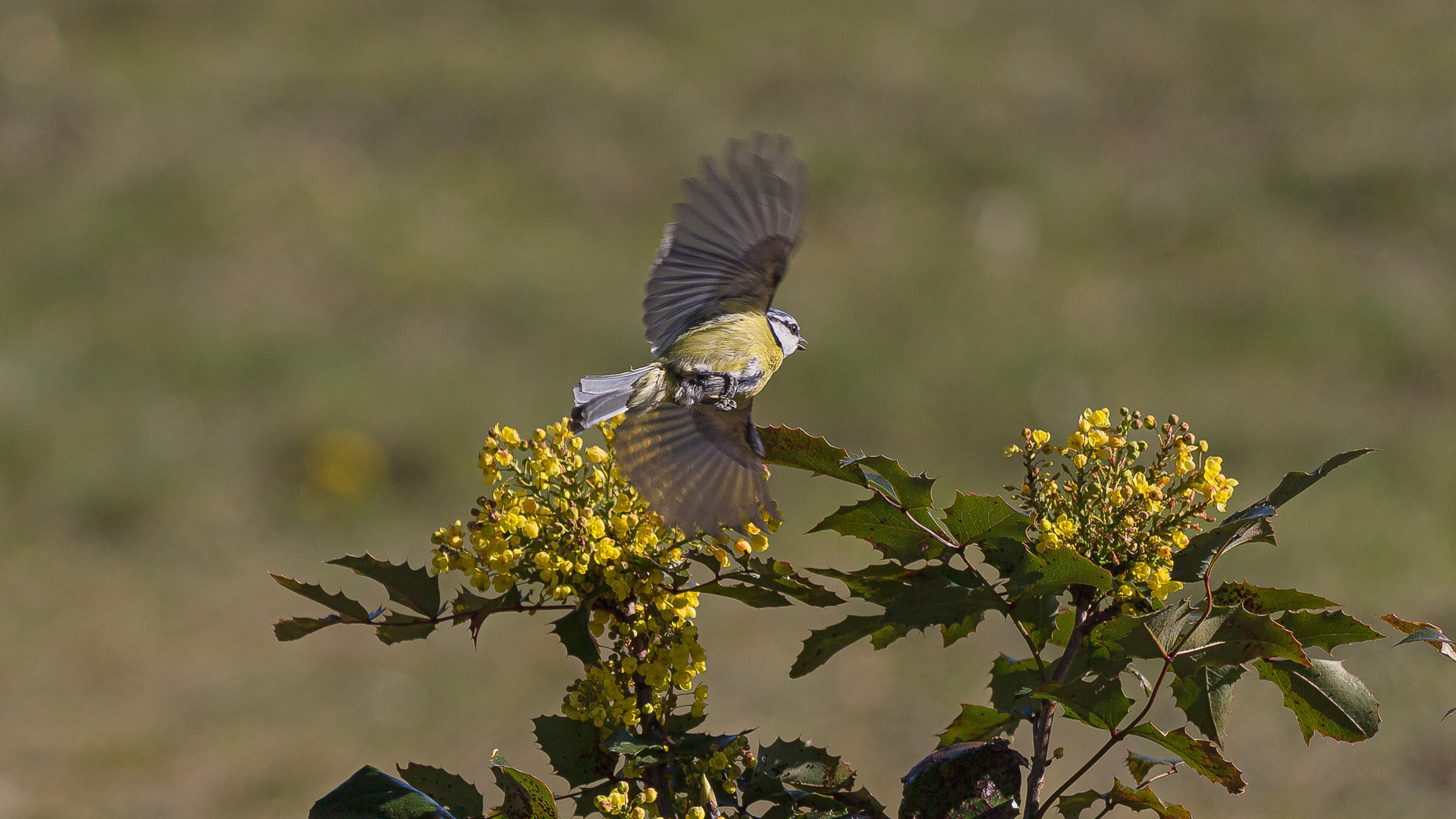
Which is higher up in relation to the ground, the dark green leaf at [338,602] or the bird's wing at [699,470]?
the bird's wing at [699,470]

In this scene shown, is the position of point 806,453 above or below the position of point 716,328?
below

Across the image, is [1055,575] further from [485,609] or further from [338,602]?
[338,602]

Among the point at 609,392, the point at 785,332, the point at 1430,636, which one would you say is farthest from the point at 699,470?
the point at 785,332

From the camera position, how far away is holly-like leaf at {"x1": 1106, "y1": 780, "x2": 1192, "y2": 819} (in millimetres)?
1160

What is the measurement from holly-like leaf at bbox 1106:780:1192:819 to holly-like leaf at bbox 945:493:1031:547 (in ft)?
0.81

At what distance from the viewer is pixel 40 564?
5.87 m

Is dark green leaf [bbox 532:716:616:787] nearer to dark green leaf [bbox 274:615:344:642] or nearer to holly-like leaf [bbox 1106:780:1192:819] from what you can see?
dark green leaf [bbox 274:615:344:642]

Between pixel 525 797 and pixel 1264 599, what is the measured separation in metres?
0.72

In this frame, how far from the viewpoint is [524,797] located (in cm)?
117

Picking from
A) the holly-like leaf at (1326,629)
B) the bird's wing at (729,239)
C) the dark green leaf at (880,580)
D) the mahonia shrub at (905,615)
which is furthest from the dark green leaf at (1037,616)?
the bird's wing at (729,239)

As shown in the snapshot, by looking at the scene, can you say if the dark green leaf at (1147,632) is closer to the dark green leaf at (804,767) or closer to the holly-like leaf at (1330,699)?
the holly-like leaf at (1330,699)

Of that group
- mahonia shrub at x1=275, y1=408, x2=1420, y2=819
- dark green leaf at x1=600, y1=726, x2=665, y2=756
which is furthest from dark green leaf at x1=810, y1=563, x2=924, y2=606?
dark green leaf at x1=600, y1=726, x2=665, y2=756

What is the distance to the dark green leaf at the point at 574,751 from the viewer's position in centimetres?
130

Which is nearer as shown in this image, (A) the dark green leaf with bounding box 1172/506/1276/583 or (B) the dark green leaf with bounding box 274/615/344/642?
(A) the dark green leaf with bounding box 1172/506/1276/583
